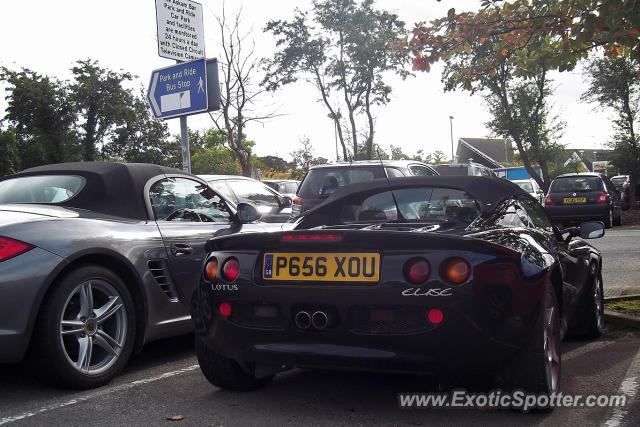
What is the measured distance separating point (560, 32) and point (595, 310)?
265 centimetres

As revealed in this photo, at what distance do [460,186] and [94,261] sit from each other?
7.43 feet

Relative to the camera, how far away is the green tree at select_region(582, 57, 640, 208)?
24.2 meters

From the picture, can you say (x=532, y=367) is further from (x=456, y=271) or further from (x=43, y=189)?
(x=43, y=189)

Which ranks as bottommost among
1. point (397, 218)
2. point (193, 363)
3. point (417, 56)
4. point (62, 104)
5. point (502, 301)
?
point (193, 363)

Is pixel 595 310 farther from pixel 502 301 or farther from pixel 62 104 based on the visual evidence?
pixel 62 104

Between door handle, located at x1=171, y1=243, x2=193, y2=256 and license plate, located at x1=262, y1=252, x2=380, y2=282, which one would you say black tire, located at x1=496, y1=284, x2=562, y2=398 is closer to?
license plate, located at x1=262, y1=252, x2=380, y2=282

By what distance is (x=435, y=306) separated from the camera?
10.0 ft

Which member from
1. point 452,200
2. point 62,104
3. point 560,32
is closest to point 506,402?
point 452,200

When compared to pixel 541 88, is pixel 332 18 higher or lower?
higher

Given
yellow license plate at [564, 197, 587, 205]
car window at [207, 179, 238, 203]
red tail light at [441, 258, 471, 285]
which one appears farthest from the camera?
yellow license plate at [564, 197, 587, 205]

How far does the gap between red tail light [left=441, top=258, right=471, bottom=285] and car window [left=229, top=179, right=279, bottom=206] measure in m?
7.02

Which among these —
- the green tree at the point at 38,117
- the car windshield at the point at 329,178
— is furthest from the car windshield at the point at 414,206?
the green tree at the point at 38,117

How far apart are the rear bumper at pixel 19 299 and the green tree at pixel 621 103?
78.6 ft

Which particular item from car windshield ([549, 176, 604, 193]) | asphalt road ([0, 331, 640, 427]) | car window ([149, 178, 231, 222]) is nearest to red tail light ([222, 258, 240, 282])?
asphalt road ([0, 331, 640, 427])
